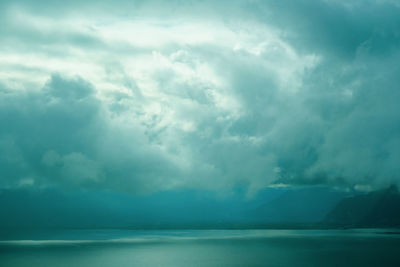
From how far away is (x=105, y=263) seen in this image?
162 meters

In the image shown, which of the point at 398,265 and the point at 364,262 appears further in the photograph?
the point at 364,262

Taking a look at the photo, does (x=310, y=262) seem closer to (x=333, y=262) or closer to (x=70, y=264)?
(x=333, y=262)

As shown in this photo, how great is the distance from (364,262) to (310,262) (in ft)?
62.7

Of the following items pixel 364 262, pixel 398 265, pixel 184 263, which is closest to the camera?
pixel 398 265

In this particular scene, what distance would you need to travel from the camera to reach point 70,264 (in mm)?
154750

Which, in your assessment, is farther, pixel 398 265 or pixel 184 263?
pixel 184 263

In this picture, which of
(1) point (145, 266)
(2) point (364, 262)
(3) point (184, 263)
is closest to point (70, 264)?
(1) point (145, 266)

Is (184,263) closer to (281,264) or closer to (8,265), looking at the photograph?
(281,264)

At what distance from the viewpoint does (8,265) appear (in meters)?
146

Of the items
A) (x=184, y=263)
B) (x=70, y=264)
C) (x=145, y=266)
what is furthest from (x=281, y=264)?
(x=70, y=264)

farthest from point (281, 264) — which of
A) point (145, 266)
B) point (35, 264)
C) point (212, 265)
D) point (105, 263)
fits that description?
point (35, 264)

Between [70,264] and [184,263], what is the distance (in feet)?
142

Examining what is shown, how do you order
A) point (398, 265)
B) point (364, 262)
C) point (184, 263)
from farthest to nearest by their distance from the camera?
point (184, 263)
point (364, 262)
point (398, 265)

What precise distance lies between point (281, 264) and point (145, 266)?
50050mm
